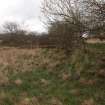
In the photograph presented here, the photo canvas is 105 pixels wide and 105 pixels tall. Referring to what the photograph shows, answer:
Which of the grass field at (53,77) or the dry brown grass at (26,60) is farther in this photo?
the dry brown grass at (26,60)

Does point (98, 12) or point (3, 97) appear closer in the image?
point (3, 97)

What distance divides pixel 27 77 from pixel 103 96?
17.5ft

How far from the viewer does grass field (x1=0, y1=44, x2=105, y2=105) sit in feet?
42.4

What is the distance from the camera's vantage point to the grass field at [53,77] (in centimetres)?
1292

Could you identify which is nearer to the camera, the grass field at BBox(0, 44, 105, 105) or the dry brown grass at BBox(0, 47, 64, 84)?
the grass field at BBox(0, 44, 105, 105)

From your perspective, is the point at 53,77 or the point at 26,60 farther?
the point at 26,60

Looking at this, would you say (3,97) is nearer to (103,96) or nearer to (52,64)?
(103,96)

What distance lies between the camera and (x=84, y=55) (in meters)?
18.9

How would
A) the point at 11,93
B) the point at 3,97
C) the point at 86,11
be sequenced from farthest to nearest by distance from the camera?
the point at 86,11 < the point at 11,93 < the point at 3,97

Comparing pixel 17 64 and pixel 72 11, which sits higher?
pixel 72 11

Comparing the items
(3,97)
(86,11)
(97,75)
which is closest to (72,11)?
(86,11)

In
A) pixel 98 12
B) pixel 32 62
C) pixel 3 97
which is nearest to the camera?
pixel 3 97

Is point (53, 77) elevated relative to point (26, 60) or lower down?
lower down

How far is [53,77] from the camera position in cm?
1694
